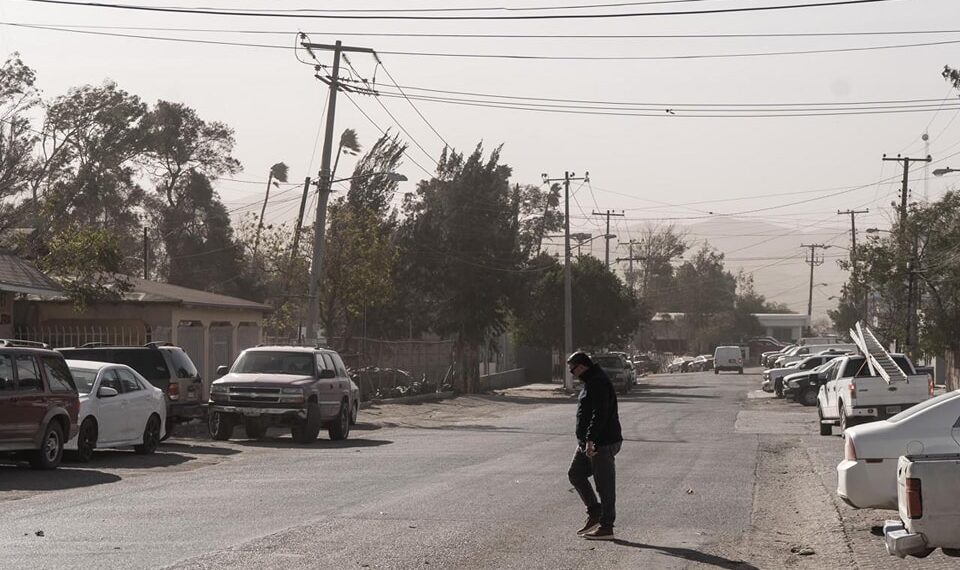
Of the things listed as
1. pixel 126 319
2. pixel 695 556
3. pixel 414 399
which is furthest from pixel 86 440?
pixel 414 399

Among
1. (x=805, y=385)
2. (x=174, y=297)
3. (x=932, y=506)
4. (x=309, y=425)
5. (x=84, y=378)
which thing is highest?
(x=174, y=297)

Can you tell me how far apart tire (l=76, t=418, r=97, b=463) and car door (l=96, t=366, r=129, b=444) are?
0.73 ft

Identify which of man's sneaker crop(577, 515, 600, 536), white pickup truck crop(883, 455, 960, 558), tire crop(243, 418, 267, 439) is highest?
white pickup truck crop(883, 455, 960, 558)

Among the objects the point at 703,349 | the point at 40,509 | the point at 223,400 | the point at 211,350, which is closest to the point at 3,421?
the point at 40,509

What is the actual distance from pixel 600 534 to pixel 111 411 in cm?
1122

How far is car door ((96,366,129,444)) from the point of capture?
2159cm

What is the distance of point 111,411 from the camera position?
71.5ft

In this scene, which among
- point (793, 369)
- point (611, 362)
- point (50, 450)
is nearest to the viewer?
point (50, 450)

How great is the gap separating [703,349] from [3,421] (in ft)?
426

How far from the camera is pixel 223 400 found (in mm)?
26719

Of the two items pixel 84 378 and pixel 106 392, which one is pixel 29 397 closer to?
pixel 106 392

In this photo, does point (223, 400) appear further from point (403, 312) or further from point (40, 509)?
point (403, 312)

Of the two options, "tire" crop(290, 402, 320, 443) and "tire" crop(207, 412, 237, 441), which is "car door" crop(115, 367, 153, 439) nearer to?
"tire" crop(207, 412, 237, 441)

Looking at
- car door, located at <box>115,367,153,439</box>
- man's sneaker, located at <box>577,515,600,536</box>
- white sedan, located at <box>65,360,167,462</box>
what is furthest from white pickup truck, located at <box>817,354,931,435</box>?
man's sneaker, located at <box>577,515,600,536</box>
